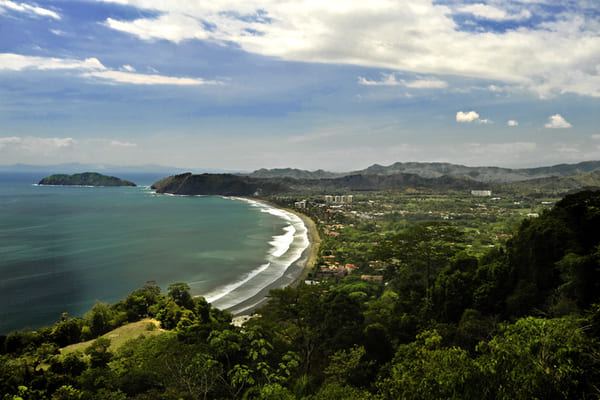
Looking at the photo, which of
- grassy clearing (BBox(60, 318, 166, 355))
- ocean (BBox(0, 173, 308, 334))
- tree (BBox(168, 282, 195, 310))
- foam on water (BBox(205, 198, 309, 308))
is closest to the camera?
grassy clearing (BBox(60, 318, 166, 355))

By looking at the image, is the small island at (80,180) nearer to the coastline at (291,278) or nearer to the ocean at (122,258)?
the ocean at (122,258)

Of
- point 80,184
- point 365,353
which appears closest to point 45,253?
point 365,353

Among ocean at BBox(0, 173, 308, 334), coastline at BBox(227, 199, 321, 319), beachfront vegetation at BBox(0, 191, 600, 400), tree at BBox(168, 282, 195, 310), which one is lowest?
coastline at BBox(227, 199, 321, 319)

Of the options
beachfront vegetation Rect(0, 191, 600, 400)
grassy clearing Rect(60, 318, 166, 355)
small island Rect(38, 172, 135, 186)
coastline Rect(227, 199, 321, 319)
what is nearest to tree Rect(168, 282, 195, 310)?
grassy clearing Rect(60, 318, 166, 355)

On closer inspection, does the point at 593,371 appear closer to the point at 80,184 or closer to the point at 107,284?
the point at 107,284

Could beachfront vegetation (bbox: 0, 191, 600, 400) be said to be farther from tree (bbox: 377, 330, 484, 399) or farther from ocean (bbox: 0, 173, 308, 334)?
ocean (bbox: 0, 173, 308, 334)

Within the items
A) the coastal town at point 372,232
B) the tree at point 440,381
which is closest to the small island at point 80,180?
the coastal town at point 372,232
